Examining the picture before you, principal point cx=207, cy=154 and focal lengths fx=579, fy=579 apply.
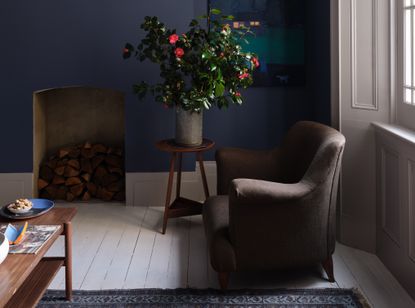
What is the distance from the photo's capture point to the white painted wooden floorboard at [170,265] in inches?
132

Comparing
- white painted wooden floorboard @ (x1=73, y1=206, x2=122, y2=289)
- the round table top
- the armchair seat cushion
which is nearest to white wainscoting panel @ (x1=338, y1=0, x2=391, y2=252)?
the armchair seat cushion

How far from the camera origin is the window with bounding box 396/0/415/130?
3365mm

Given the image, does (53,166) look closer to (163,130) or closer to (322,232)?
(163,130)

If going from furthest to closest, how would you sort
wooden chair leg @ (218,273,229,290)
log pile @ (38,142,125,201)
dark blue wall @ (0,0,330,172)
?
1. log pile @ (38,142,125,201)
2. dark blue wall @ (0,0,330,172)
3. wooden chair leg @ (218,273,229,290)

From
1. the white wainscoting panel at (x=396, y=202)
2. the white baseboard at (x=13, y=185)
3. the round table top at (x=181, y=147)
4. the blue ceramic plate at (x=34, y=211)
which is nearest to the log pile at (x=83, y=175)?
the white baseboard at (x=13, y=185)

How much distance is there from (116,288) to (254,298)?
0.80 metres

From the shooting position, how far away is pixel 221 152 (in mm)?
4043

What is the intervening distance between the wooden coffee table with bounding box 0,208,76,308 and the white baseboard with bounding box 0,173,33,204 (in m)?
1.97

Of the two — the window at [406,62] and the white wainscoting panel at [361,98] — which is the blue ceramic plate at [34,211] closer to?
the white wainscoting panel at [361,98]

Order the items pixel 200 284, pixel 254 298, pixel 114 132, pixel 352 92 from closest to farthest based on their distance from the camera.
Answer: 1. pixel 254 298
2. pixel 200 284
3. pixel 352 92
4. pixel 114 132

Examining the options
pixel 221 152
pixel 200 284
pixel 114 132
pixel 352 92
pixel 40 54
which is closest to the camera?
pixel 200 284

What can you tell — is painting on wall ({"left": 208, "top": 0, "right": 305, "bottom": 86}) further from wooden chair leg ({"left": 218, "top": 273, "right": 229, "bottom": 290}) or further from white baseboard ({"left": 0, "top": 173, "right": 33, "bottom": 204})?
wooden chair leg ({"left": 218, "top": 273, "right": 229, "bottom": 290})

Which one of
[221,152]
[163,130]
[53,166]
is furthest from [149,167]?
[221,152]

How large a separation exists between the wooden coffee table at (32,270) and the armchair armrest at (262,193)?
89 centimetres
